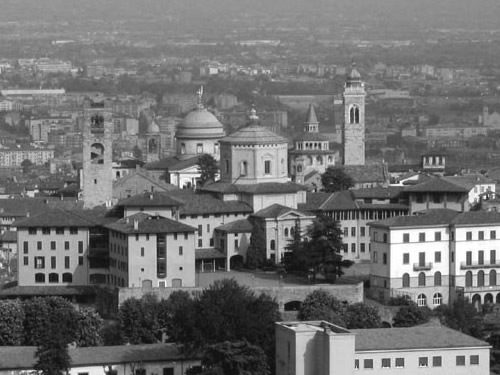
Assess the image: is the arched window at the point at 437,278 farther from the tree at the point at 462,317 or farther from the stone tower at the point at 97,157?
the stone tower at the point at 97,157

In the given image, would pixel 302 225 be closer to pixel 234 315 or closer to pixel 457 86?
pixel 234 315

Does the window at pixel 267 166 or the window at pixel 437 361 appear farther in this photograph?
the window at pixel 267 166

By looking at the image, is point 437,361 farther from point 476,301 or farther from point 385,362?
point 476,301

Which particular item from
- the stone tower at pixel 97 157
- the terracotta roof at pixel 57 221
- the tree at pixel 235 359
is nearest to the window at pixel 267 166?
the stone tower at pixel 97 157

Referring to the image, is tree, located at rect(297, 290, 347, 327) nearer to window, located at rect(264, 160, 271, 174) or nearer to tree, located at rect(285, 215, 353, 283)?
tree, located at rect(285, 215, 353, 283)

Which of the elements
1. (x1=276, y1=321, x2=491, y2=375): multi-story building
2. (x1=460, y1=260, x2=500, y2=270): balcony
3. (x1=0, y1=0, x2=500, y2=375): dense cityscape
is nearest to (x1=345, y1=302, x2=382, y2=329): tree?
(x1=0, y1=0, x2=500, y2=375): dense cityscape

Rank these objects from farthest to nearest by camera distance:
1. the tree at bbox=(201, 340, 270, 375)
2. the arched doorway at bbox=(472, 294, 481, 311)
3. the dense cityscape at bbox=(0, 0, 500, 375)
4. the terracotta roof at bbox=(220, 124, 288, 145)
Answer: the terracotta roof at bbox=(220, 124, 288, 145) → the arched doorway at bbox=(472, 294, 481, 311) → the dense cityscape at bbox=(0, 0, 500, 375) → the tree at bbox=(201, 340, 270, 375)

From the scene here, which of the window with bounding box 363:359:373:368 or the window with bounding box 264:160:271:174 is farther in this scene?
the window with bounding box 264:160:271:174
